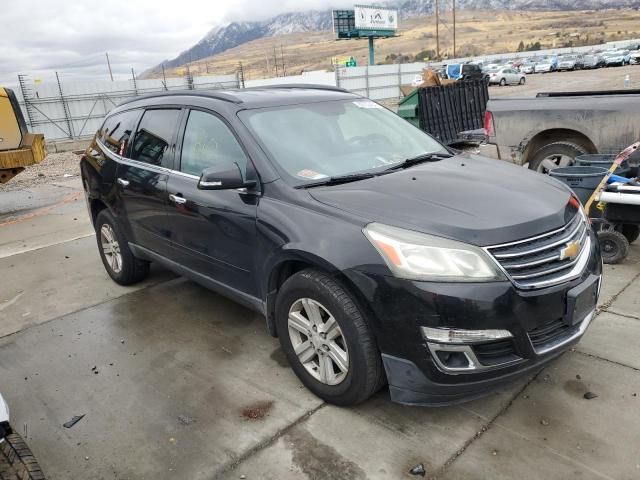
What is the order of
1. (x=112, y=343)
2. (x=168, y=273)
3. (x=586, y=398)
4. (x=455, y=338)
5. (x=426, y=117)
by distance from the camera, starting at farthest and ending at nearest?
(x=426, y=117) < (x=168, y=273) < (x=112, y=343) < (x=586, y=398) < (x=455, y=338)

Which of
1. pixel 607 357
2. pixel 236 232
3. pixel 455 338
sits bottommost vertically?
pixel 607 357

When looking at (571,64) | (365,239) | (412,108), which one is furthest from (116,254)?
(571,64)

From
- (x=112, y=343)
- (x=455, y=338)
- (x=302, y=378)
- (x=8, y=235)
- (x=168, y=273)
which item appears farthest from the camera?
(x=8, y=235)

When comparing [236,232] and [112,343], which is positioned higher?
[236,232]

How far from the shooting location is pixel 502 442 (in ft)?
8.84

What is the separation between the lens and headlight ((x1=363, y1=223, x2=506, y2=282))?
2.49m

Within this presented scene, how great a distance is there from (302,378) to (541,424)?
1.35m

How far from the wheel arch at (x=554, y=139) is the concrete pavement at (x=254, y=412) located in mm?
2640

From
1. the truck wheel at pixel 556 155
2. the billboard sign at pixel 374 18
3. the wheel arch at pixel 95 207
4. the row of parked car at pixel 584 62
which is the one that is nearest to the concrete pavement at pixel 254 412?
the wheel arch at pixel 95 207

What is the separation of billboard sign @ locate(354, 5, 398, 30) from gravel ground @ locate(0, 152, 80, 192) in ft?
152

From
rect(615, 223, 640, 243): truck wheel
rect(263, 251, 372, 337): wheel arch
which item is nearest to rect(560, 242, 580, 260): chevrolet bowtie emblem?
rect(263, 251, 372, 337): wheel arch

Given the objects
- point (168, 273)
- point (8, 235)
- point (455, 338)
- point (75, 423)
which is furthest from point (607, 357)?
point (8, 235)

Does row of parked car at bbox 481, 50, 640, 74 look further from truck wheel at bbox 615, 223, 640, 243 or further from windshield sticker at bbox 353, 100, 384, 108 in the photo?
windshield sticker at bbox 353, 100, 384, 108

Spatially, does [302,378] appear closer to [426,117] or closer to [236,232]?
[236,232]
